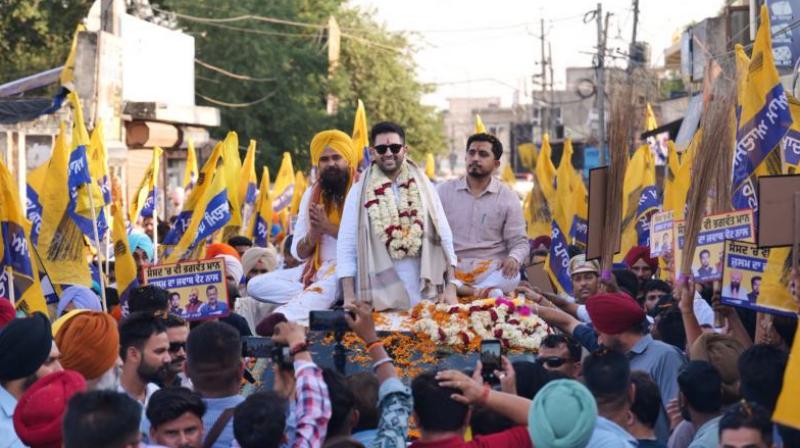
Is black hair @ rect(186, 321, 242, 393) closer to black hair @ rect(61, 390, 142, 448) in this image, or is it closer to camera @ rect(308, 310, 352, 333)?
camera @ rect(308, 310, 352, 333)

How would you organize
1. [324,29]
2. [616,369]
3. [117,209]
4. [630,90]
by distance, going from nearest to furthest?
[616,369], [117,209], [630,90], [324,29]

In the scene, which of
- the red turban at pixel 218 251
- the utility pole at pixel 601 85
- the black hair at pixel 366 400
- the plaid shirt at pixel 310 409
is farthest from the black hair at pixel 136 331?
the utility pole at pixel 601 85

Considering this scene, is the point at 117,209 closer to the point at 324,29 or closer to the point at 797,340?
the point at 797,340

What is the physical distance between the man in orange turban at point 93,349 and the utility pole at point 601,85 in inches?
1161

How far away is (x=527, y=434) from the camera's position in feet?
18.5

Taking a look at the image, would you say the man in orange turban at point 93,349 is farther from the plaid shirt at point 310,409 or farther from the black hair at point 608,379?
the black hair at point 608,379

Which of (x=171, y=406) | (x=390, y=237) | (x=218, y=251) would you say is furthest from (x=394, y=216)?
(x=218, y=251)

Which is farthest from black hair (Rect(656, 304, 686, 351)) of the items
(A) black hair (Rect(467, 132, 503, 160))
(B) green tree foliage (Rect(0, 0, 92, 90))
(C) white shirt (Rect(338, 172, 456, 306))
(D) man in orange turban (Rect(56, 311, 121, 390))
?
(B) green tree foliage (Rect(0, 0, 92, 90))

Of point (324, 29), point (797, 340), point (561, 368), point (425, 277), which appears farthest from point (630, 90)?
point (324, 29)

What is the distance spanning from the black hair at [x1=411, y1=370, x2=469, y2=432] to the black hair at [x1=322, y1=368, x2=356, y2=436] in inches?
18.5

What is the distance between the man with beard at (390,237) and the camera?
8695mm

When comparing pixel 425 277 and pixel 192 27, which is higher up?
pixel 192 27

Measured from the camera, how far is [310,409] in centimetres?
588

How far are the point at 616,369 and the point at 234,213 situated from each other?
994 cm
